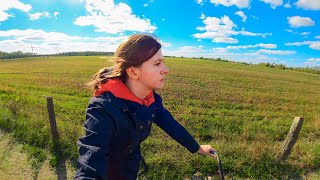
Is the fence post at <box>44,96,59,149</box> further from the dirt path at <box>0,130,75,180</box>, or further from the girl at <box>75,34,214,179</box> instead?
the girl at <box>75,34,214,179</box>

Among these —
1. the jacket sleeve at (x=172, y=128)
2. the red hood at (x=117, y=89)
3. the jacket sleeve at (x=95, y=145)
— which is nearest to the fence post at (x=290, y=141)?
the jacket sleeve at (x=172, y=128)

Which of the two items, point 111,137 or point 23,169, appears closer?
point 111,137

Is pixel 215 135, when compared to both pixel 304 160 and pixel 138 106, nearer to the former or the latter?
pixel 304 160

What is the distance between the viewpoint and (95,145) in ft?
5.60

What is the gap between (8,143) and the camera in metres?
6.87

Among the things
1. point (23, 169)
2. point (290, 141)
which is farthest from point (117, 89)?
point (290, 141)

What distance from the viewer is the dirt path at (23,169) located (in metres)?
5.57

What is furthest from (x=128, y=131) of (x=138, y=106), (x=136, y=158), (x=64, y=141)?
(x=64, y=141)

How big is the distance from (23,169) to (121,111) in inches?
189

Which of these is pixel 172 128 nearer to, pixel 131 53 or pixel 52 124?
pixel 131 53

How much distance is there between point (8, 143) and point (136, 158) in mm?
5810

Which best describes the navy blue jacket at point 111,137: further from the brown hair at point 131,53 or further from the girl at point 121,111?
the brown hair at point 131,53

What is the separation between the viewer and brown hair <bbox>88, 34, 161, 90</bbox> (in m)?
1.98

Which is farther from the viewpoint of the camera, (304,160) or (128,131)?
(304,160)
